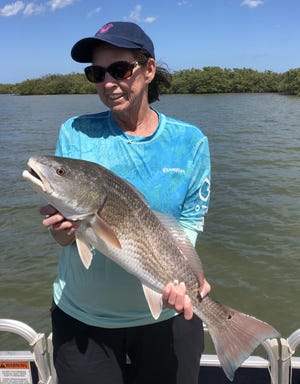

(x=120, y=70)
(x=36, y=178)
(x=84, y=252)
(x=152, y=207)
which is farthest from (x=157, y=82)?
(x=84, y=252)

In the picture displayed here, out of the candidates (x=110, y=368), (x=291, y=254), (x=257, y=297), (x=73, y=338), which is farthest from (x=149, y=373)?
(x=291, y=254)

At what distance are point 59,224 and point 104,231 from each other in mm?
235

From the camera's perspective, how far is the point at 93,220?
7.72 feet

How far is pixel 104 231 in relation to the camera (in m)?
2.31

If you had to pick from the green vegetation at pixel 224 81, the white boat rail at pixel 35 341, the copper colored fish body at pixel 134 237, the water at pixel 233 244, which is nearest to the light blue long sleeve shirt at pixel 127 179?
the copper colored fish body at pixel 134 237

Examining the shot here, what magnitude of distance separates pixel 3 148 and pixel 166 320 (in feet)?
69.2

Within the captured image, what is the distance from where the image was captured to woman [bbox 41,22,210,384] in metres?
2.54

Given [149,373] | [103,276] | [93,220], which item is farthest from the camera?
[149,373]

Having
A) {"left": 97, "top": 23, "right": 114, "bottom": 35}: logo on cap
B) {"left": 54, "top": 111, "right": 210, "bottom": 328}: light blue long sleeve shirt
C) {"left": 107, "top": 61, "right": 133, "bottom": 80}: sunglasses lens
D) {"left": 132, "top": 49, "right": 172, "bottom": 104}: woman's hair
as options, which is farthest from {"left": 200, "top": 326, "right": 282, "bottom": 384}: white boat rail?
{"left": 97, "top": 23, "right": 114, "bottom": 35}: logo on cap

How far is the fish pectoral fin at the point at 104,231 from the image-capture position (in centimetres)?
231

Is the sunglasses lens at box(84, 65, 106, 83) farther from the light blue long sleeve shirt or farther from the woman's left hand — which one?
the woman's left hand

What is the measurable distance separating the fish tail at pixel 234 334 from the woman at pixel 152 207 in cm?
18

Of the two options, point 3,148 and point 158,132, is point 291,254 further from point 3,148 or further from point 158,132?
point 3,148

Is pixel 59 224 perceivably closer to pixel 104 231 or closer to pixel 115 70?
pixel 104 231
